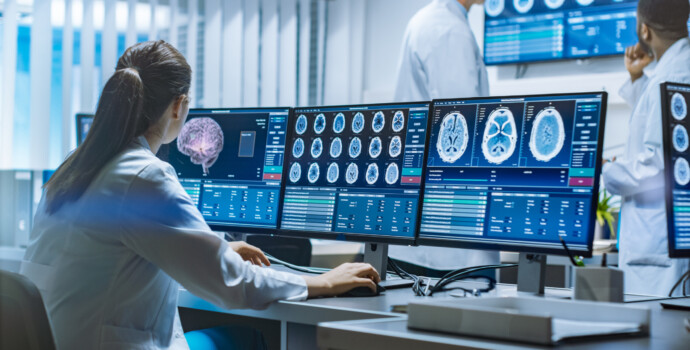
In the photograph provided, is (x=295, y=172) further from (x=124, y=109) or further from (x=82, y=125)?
(x=82, y=125)

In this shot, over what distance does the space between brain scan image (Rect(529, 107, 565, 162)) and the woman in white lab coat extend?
63 centimetres

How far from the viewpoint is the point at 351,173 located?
6.53 feet

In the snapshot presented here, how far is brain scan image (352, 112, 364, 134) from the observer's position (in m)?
1.99

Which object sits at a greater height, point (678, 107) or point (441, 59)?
point (441, 59)

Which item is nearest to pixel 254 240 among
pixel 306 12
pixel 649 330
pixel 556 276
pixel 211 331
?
pixel 211 331

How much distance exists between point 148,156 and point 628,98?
7.15 feet

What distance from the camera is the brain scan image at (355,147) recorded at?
6.53 feet

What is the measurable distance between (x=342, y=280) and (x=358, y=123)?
479mm

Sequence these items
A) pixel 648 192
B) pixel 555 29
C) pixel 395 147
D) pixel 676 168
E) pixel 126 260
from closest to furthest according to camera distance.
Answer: pixel 126 260 < pixel 676 168 < pixel 395 147 < pixel 648 192 < pixel 555 29

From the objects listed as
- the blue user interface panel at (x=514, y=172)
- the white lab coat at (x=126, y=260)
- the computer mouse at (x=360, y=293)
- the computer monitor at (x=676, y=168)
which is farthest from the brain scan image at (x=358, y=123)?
the computer monitor at (x=676, y=168)

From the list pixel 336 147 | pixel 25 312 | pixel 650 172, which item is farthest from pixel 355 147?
pixel 25 312

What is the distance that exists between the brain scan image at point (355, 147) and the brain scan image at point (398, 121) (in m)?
0.10

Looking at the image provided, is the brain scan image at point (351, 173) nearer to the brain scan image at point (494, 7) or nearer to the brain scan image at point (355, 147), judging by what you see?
the brain scan image at point (355, 147)

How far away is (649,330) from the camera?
1254mm
